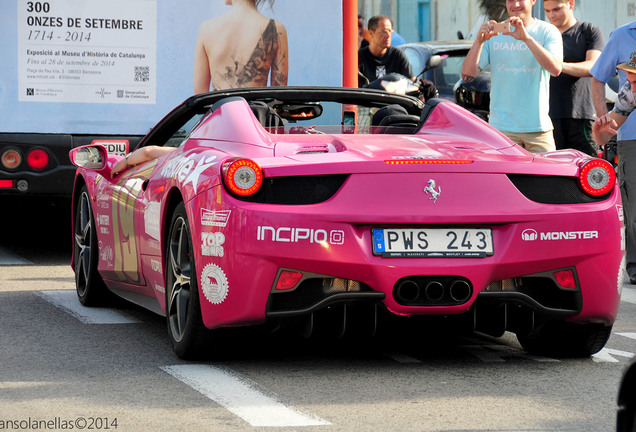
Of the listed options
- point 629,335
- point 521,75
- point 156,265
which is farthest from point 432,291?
point 521,75

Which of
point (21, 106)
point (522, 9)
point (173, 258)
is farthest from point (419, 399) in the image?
point (21, 106)

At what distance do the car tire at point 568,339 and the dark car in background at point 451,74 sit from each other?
26.3ft

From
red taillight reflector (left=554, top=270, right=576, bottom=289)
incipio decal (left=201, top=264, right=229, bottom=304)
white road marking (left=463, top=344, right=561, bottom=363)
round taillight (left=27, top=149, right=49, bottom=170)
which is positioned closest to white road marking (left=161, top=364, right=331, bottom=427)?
incipio decal (left=201, top=264, right=229, bottom=304)

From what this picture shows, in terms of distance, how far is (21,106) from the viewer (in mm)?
9922

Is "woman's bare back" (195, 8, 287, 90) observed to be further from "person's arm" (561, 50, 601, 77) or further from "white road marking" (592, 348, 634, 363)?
"white road marking" (592, 348, 634, 363)

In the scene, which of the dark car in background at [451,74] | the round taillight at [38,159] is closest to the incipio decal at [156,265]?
the round taillight at [38,159]

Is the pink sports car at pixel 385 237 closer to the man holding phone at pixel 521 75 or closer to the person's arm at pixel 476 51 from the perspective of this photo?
the person's arm at pixel 476 51

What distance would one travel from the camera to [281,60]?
1070 centimetres

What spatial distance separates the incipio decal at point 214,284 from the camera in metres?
5.06

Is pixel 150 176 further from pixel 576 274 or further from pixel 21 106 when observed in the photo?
pixel 21 106

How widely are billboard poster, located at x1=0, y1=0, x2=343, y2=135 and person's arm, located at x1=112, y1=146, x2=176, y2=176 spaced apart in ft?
10.8

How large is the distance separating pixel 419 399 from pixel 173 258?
4.65 ft

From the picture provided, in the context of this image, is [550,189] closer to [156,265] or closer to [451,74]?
[156,265]

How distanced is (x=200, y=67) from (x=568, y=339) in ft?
17.9
